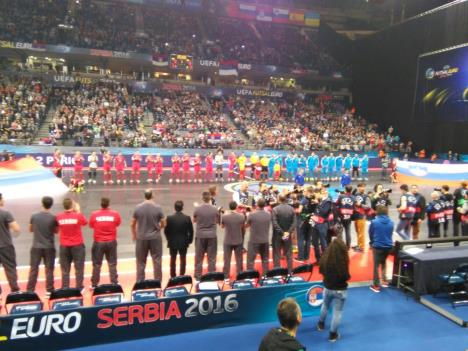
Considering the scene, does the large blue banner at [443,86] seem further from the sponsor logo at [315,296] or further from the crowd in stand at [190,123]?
the sponsor logo at [315,296]

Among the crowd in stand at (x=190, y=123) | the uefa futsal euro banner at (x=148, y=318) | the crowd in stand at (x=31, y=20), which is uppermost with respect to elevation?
the crowd in stand at (x=31, y=20)

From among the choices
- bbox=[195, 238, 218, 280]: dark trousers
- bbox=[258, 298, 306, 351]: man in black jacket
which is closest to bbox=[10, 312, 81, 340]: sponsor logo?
bbox=[195, 238, 218, 280]: dark trousers

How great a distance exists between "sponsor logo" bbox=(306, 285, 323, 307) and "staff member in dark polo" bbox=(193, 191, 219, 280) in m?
2.34

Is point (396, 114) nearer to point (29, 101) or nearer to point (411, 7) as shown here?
point (411, 7)

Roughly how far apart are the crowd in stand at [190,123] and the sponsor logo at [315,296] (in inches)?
917

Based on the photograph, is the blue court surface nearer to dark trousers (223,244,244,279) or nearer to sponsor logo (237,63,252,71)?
dark trousers (223,244,244,279)

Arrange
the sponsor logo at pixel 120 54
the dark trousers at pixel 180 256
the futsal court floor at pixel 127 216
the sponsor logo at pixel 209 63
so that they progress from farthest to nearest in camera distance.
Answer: the sponsor logo at pixel 209 63 < the sponsor logo at pixel 120 54 < the futsal court floor at pixel 127 216 < the dark trousers at pixel 180 256

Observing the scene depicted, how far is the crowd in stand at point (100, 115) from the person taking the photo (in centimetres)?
2725

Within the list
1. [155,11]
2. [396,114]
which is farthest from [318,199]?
[155,11]

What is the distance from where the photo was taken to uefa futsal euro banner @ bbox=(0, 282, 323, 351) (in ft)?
18.2

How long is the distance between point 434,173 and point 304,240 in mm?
18854

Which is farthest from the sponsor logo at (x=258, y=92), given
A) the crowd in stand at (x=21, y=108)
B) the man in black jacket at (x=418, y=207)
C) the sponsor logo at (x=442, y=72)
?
the man in black jacket at (x=418, y=207)

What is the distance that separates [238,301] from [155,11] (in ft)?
138

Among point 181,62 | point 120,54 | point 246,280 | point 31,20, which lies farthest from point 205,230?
point 31,20
